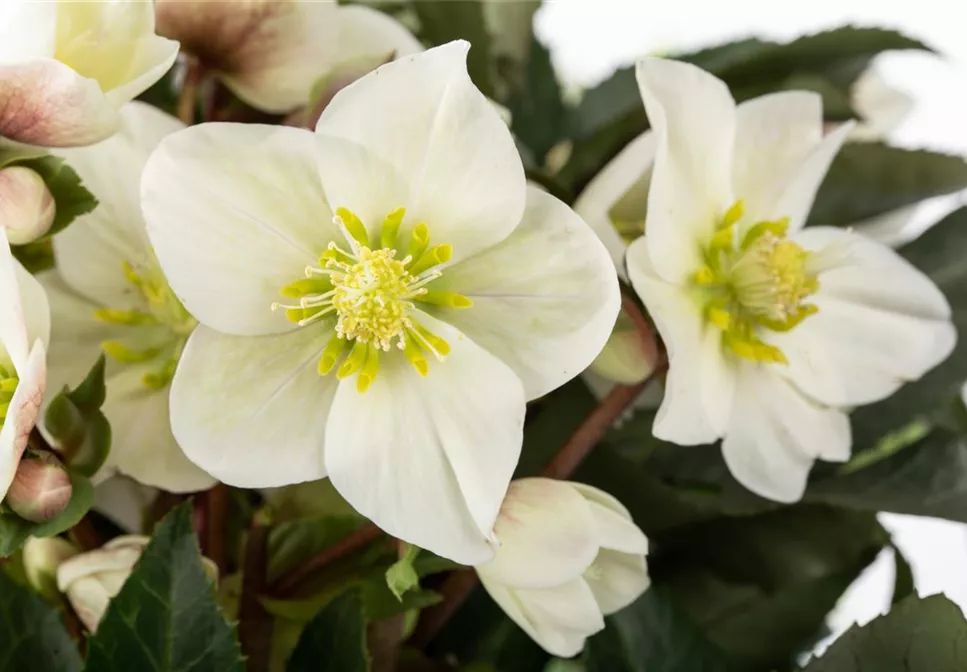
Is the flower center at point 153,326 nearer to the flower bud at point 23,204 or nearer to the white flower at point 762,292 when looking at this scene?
the flower bud at point 23,204

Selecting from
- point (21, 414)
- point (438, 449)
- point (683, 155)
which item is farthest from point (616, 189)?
point (21, 414)

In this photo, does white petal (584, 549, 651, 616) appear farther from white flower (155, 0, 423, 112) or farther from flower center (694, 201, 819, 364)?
white flower (155, 0, 423, 112)

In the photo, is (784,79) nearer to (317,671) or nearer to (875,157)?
(875,157)

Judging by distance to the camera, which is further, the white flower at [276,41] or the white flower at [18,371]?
the white flower at [276,41]

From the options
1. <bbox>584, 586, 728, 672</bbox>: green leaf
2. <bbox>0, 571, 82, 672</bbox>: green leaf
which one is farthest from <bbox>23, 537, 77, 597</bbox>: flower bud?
<bbox>584, 586, 728, 672</bbox>: green leaf

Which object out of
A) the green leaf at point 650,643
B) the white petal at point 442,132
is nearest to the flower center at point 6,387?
the white petal at point 442,132

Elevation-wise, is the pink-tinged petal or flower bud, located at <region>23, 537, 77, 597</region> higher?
the pink-tinged petal
